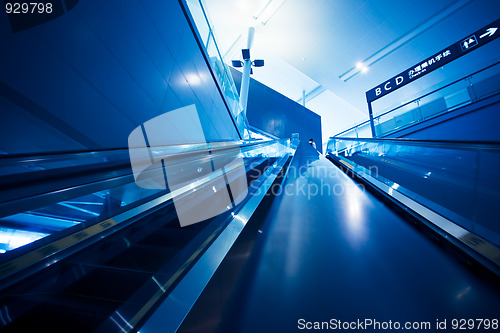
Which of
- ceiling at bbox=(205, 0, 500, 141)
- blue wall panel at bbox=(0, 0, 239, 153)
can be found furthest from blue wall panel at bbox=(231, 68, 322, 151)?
blue wall panel at bbox=(0, 0, 239, 153)

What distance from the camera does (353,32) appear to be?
12086 millimetres

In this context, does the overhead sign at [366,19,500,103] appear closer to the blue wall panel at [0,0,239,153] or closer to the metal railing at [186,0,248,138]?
the metal railing at [186,0,248,138]

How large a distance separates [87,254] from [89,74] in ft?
8.87

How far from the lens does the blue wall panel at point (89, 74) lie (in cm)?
223

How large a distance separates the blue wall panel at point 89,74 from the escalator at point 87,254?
1302 millimetres

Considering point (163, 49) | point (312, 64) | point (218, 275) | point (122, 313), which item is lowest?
point (218, 275)

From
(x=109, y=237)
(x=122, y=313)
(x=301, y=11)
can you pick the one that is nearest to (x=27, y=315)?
(x=122, y=313)

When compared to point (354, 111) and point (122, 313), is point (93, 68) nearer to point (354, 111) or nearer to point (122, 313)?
point (122, 313)

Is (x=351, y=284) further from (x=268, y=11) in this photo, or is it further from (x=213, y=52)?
(x=268, y=11)

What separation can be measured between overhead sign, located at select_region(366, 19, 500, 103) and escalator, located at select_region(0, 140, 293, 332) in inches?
460

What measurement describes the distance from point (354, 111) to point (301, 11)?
1395 centimetres

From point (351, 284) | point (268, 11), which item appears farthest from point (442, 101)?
point (268, 11)

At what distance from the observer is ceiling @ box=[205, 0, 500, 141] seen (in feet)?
33.4

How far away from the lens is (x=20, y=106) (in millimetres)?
2271
